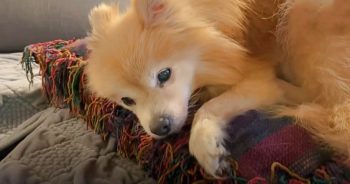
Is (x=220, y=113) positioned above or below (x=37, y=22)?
above

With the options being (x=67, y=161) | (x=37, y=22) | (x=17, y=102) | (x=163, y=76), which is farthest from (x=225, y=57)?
(x=37, y=22)

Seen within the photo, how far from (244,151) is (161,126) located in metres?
0.20

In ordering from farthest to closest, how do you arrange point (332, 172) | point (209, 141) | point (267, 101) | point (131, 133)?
1. point (131, 133)
2. point (267, 101)
3. point (209, 141)
4. point (332, 172)

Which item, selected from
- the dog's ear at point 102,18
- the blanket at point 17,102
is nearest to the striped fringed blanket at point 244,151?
the dog's ear at point 102,18

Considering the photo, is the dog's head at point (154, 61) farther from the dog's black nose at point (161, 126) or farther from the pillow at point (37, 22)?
the pillow at point (37, 22)

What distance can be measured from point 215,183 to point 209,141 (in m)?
0.08

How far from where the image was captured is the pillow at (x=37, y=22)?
2213 millimetres

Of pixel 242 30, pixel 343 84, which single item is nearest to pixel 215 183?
pixel 343 84

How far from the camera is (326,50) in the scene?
36.4 inches

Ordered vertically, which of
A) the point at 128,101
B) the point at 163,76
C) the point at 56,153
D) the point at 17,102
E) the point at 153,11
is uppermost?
the point at 153,11

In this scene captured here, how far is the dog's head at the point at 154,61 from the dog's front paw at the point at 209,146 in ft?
0.28

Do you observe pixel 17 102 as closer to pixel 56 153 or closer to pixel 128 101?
pixel 56 153

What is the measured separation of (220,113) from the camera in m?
0.94

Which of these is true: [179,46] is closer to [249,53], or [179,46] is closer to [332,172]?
[249,53]
